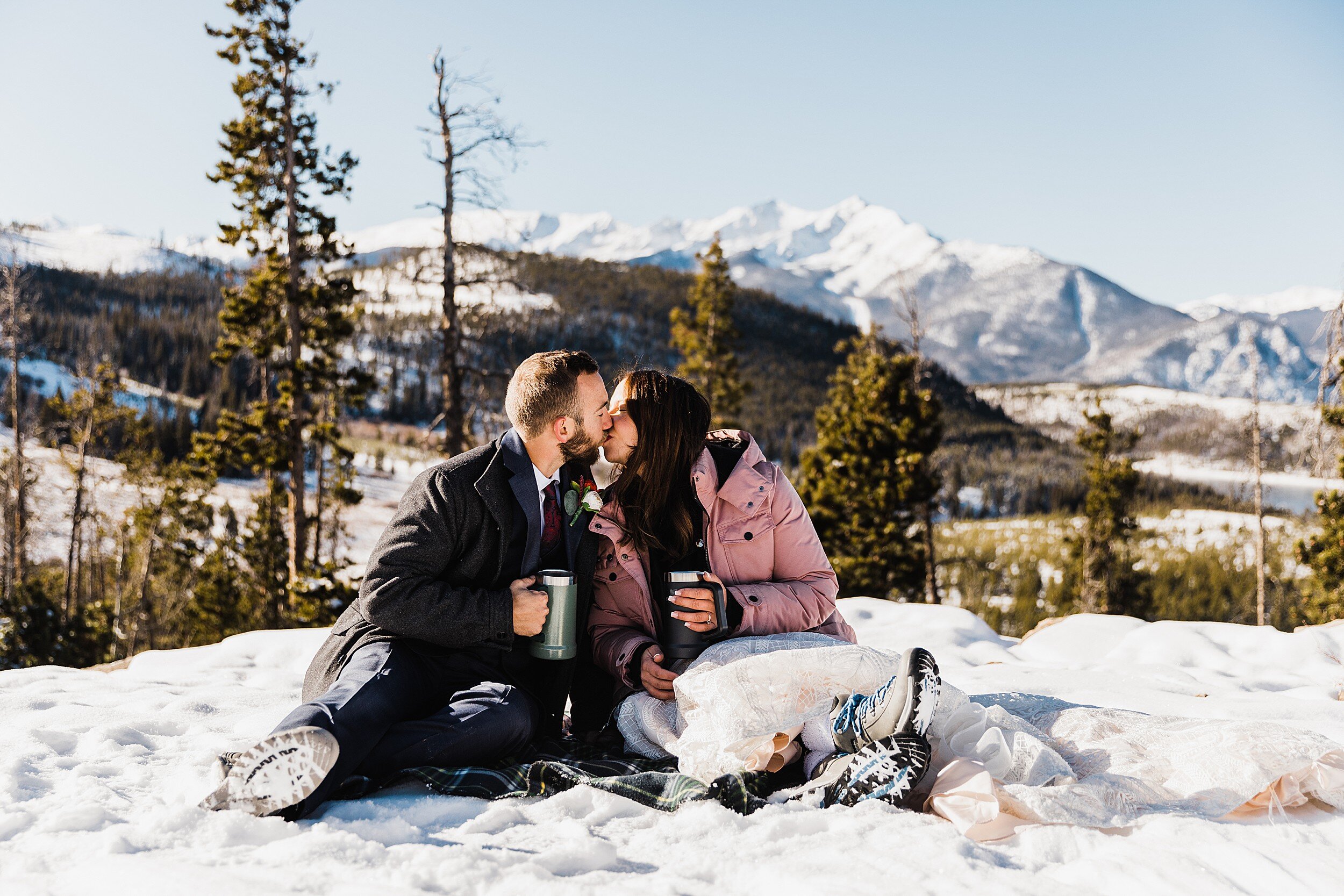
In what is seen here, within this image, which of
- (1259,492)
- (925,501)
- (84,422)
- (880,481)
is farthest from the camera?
(1259,492)

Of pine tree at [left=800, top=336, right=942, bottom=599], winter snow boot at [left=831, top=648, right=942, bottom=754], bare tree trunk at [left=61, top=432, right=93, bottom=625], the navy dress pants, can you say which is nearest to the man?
the navy dress pants

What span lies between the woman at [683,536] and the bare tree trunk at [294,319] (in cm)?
1589

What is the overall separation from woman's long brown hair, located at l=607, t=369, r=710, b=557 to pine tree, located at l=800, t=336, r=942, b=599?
74.9ft

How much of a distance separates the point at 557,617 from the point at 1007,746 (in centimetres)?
188

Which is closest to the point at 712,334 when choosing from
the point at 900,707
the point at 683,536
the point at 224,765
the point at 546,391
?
the point at 683,536

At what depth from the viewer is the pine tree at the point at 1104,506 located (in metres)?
37.2

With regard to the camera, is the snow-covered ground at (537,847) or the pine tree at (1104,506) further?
the pine tree at (1104,506)

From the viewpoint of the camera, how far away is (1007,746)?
10.3ft

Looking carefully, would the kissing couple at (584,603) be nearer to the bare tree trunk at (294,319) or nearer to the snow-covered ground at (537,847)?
the snow-covered ground at (537,847)

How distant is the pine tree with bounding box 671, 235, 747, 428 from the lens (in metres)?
33.5

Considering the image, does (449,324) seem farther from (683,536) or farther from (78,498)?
(78,498)

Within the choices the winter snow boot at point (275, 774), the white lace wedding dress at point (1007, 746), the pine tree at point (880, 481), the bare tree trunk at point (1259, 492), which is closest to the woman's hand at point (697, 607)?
the white lace wedding dress at point (1007, 746)

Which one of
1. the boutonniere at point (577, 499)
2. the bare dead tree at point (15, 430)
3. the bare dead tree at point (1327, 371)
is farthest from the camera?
the bare dead tree at point (15, 430)

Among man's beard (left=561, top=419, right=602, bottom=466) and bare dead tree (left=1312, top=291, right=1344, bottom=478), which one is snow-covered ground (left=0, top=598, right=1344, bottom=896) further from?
bare dead tree (left=1312, top=291, right=1344, bottom=478)
